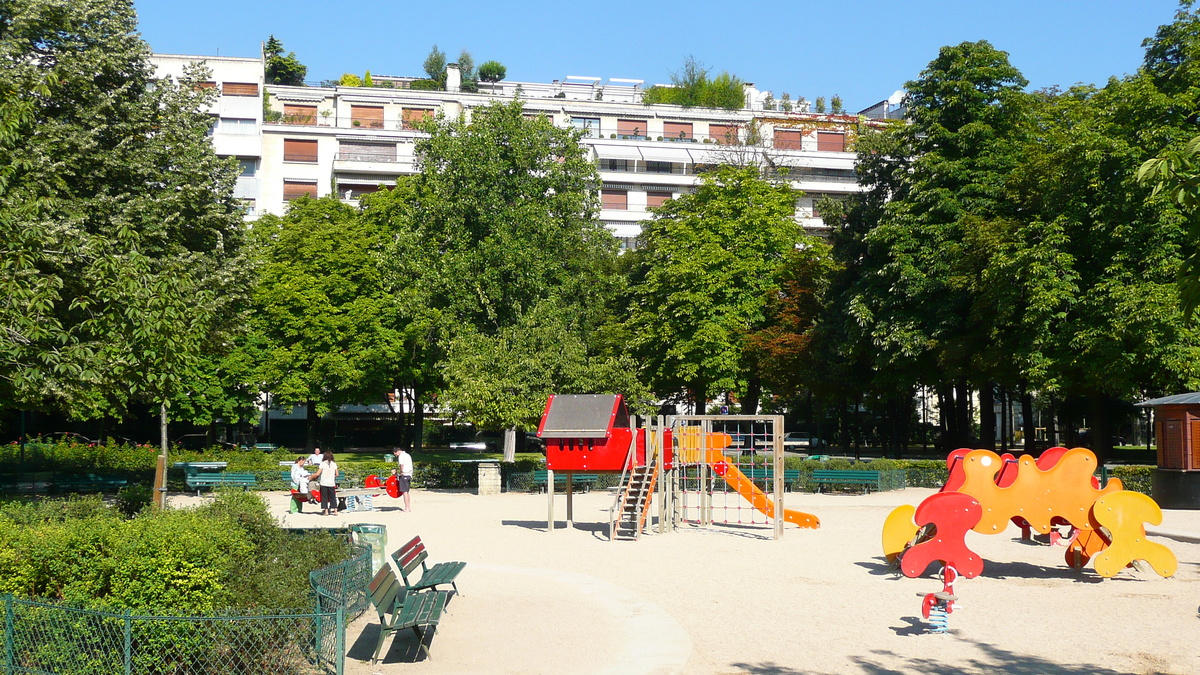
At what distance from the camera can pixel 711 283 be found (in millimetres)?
45531

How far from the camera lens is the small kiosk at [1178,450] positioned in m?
26.3

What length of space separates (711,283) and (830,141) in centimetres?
3616

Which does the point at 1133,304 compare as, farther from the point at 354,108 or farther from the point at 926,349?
the point at 354,108

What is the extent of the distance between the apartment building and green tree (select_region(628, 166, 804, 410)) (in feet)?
36.2

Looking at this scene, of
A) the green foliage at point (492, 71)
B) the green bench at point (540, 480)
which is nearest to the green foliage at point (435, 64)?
the green foliage at point (492, 71)

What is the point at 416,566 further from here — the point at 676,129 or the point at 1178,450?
the point at 676,129

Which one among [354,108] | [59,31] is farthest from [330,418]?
[59,31]

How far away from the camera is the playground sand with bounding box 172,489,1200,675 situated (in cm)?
1080

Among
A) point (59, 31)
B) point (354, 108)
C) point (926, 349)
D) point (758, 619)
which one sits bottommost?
point (758, 619)

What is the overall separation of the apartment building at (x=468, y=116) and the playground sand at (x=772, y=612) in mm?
43335

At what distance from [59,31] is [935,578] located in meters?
22.7

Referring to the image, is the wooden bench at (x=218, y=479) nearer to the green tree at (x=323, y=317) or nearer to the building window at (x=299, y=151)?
the green tree at (x=323, y=317)

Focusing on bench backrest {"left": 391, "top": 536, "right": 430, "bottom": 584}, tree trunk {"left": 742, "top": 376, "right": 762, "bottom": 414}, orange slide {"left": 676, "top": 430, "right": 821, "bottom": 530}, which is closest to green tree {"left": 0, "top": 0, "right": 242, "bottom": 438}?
bench backrest {"left": 391, "top": 536, "right": 430, "bottom": 584}

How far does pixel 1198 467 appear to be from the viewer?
26906mm
